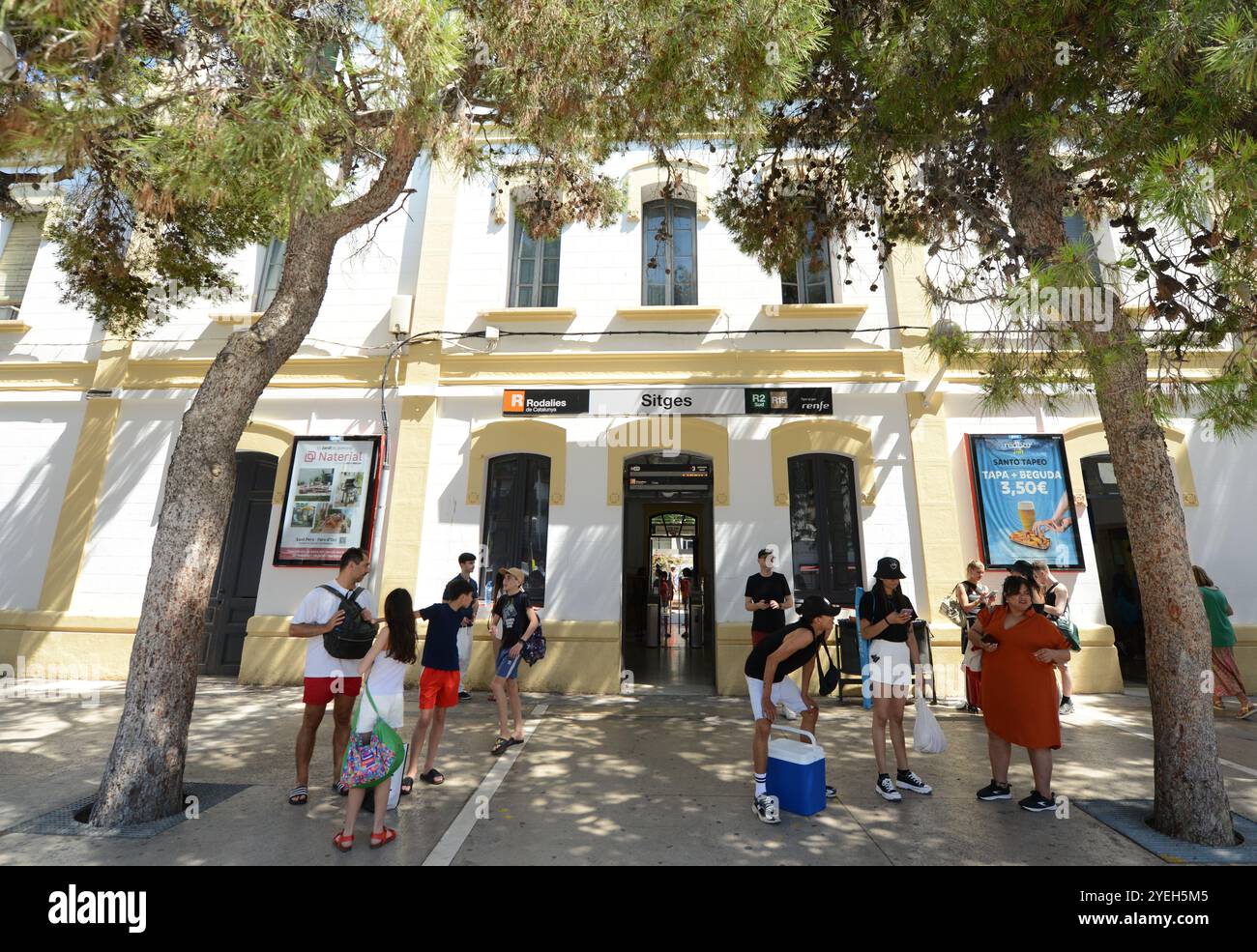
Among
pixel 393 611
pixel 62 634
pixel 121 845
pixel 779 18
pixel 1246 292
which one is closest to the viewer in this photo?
pixel 1246 292

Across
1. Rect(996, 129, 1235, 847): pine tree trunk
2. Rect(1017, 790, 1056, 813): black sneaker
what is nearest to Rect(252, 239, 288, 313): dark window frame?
Rect(996, 129, 1235, 847): pine tree trunk

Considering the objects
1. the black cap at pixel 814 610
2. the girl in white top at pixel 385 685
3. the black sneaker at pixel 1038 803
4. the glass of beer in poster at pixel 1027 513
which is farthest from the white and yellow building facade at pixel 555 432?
the girl in white top at pixel 385 685

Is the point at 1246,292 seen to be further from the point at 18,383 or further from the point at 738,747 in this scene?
the point at 18,383

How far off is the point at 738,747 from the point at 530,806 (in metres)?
2.29

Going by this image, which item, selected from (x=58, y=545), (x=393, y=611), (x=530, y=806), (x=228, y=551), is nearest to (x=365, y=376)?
(x=228, y=551)

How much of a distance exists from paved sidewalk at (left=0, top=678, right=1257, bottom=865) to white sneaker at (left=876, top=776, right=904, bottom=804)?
108mm

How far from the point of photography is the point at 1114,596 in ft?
30.8

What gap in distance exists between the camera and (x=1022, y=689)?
13.7 ft

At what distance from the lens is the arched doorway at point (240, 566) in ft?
29.1

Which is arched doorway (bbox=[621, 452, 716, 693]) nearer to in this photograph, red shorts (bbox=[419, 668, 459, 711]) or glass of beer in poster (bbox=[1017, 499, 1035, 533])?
red shorts (bbox=[419, 668, 459, 711])

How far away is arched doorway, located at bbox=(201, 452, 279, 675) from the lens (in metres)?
8.88

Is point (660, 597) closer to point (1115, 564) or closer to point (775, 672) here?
point (1115, 564)

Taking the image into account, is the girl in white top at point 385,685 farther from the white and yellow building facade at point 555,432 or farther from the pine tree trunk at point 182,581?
the white and yellow building facade at point 555,432

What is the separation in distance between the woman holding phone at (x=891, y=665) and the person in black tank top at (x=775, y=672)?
1.56 feet
